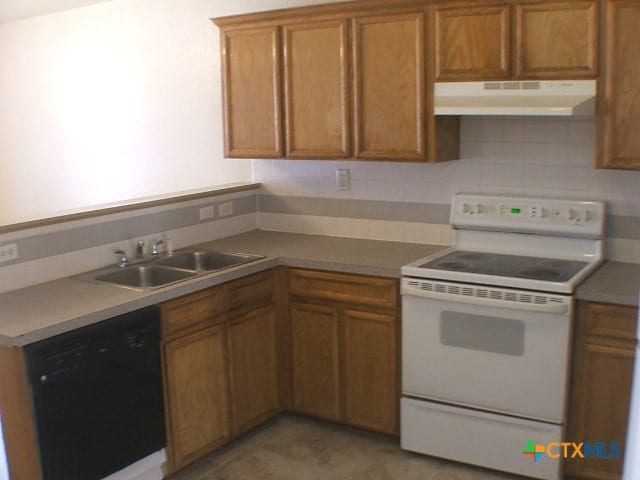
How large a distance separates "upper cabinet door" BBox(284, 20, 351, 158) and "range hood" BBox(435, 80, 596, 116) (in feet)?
1.80

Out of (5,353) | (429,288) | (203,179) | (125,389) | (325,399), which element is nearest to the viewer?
(5,353)

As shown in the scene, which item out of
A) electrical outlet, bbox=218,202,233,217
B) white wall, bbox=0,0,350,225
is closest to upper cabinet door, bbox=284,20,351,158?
white wall, bbox=0,0,350,225

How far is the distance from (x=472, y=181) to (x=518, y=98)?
63cm

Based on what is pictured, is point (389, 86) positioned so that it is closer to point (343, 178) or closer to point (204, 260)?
point (343, 178)

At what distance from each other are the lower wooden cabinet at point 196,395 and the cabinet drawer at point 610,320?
1623 millimetres

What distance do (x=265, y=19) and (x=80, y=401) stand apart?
2168 millimetres

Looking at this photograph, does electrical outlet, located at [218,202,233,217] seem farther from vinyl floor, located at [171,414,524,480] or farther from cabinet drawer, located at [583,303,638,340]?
cabinet drawer, located at [583,303,638,340]

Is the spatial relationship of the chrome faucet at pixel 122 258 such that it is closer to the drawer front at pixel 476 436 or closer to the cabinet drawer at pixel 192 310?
the cabinet drawer at pixel 192 310

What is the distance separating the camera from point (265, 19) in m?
3.83

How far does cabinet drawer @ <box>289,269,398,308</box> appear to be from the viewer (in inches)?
134

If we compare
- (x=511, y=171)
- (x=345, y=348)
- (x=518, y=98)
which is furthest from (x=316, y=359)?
(x=518, y=98)

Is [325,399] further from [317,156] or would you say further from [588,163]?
[588,163]

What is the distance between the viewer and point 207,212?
4105 mm

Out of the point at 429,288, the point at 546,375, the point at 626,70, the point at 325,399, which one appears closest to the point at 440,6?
the point at 626,70
